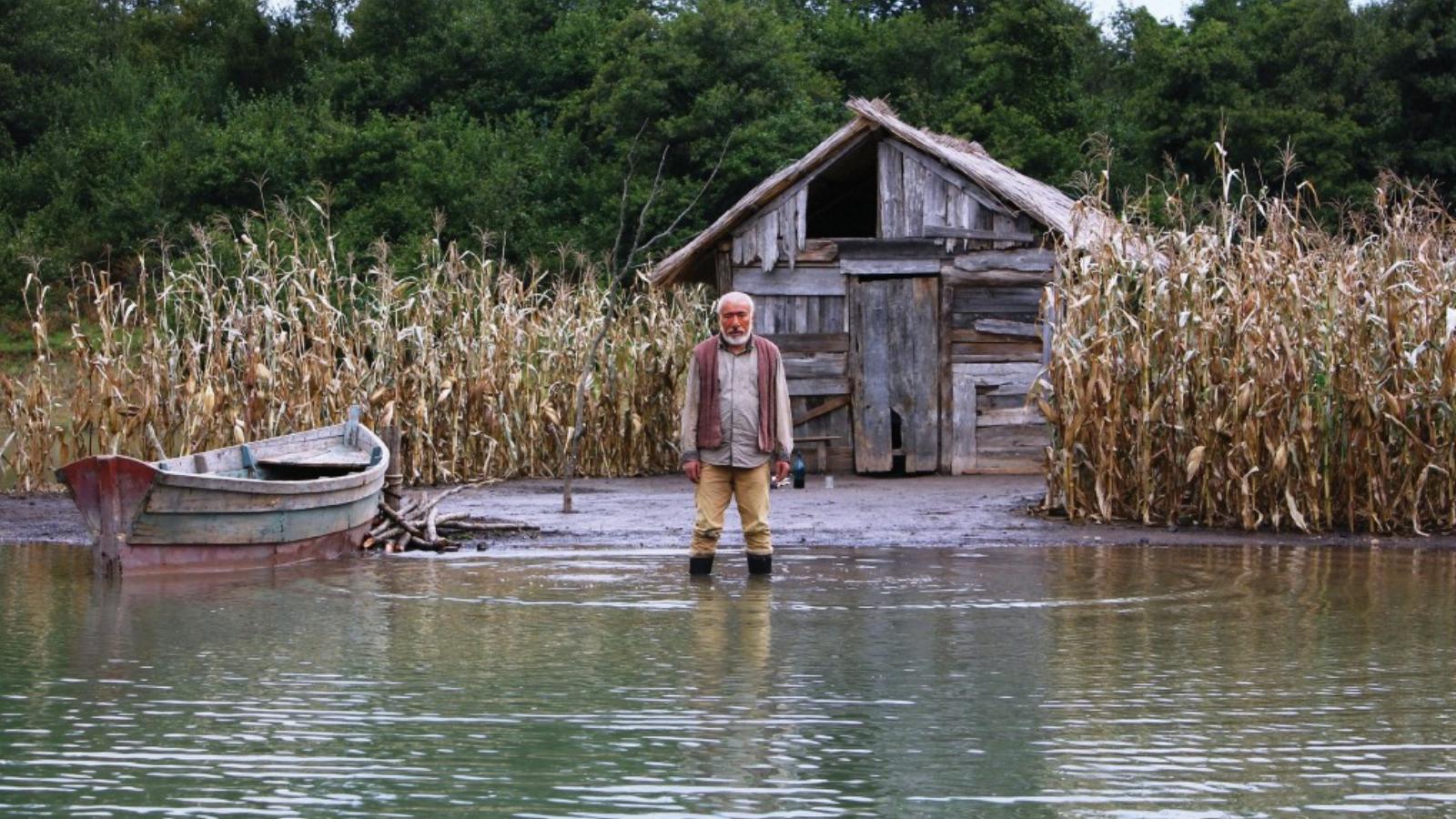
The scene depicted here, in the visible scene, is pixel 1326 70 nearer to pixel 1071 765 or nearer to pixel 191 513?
pixel 191 513

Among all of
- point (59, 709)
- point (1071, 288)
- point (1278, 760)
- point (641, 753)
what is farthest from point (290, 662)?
point (1071, 288)

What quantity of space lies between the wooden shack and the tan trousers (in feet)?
28.8

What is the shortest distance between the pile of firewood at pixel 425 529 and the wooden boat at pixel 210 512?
20 cm

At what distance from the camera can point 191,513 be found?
12.5 m

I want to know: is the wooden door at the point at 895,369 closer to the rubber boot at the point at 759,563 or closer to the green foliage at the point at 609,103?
the green foliage at the point at 609,103

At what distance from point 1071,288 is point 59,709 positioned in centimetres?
994

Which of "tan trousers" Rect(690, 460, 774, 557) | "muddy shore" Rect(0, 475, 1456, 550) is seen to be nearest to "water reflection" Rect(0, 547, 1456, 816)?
"tan trousers" Rect(690, 460, 774, 557)

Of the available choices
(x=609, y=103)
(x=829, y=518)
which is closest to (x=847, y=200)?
(x=829, y=518)

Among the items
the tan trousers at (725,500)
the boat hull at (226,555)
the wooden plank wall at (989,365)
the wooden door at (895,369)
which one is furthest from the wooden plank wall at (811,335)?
the tan trousers at (725,500)

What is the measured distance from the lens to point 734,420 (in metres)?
11.7

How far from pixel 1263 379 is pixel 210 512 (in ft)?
25.6

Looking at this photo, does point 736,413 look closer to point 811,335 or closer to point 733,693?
point 733,693

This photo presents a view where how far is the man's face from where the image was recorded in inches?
461

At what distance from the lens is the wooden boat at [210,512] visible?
1216 centimetres
